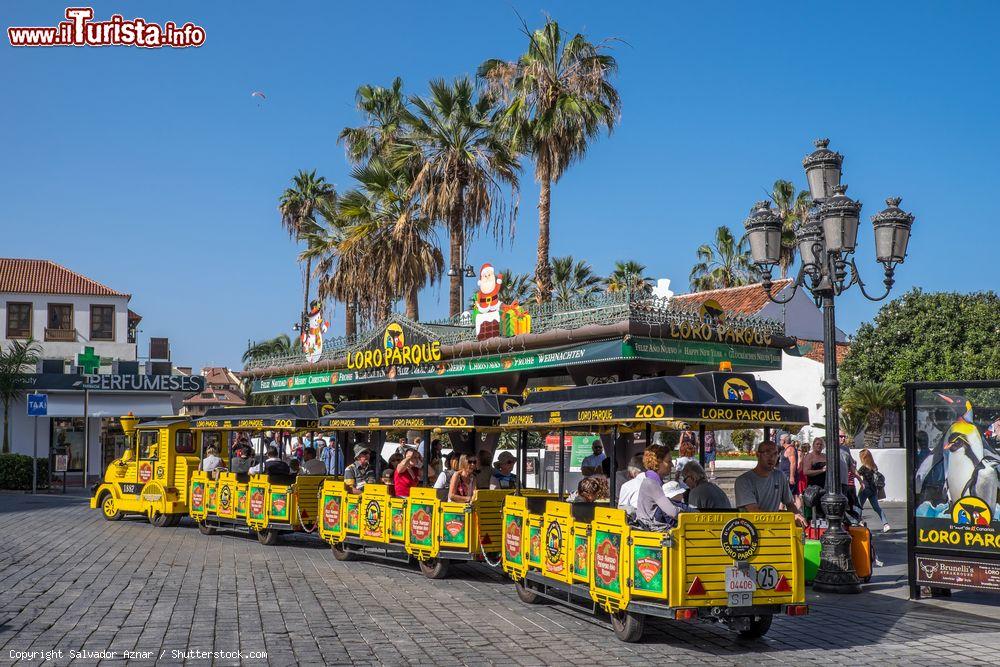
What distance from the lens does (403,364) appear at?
31.5 meters

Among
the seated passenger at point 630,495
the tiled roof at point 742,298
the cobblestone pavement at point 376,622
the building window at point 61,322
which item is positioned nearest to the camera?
the cobblestone pavement at point 376,622

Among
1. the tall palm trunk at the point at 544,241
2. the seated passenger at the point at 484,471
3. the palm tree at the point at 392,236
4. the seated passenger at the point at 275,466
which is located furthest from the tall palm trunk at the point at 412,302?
the seated passenger at the point at 484,471

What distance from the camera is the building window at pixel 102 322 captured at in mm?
55000

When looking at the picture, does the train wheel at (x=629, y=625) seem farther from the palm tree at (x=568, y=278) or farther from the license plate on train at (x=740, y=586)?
the palm tree at (x=568, y=278)

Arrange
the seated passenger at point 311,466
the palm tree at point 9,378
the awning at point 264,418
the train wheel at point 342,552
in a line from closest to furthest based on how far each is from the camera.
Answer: the train wheel at point 342,552 < the seated passenger at point 311,466 < the awning at point 264,418 < the palm tree at point 9,378

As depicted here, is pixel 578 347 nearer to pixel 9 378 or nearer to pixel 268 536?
pixel 268 536

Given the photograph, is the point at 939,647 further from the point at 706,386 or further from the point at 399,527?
the point at 399,527

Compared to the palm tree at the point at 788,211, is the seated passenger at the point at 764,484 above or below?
below

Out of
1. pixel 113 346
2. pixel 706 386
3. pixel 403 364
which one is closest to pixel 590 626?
pixel 706 386

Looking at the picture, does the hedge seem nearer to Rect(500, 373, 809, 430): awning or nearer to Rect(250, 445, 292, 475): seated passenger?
Rect(250, 445, 292, 475): seated passenger

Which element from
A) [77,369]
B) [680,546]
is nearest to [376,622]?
[680,546]

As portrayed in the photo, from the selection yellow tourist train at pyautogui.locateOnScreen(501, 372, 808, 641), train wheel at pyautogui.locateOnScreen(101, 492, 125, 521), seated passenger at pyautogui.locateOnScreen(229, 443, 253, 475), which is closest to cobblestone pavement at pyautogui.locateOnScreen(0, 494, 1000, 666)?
yellow tourist train at pyautogui.locateOnScreen(501, 372, 808, 641)

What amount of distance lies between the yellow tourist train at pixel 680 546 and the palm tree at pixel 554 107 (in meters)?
17.8

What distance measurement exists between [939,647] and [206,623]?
23.5 feet
